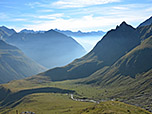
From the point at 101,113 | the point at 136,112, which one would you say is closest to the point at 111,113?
the point at 101,113

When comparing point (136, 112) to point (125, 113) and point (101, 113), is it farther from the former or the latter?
point (101, 113)

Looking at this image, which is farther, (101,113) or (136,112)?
(136,112)

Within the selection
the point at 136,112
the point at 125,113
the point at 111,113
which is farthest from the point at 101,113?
the point at 136,112

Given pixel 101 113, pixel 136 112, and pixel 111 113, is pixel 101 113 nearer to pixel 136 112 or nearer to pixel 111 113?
pixel 111 113

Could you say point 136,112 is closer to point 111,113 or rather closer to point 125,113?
point 125,113

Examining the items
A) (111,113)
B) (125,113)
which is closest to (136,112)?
(125,113)

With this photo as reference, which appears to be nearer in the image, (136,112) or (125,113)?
(125,113)
